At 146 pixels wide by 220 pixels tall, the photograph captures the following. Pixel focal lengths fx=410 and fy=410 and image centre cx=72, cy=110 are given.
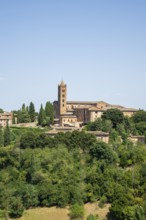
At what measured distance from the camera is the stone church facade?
52.3m

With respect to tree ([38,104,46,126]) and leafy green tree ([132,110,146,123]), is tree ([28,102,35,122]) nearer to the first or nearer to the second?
tree ([38,104,46,126])

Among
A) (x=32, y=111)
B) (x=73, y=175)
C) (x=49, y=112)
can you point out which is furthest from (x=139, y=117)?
(x=73, y=175)

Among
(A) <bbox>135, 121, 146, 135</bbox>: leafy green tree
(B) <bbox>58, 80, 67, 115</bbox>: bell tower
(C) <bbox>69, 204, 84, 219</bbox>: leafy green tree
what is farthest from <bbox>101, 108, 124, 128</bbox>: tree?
(C) <bbox>69, 204, 84, 219</bbox>: leafy green tree

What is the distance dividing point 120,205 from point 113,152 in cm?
655

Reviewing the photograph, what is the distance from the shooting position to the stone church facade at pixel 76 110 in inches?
2058

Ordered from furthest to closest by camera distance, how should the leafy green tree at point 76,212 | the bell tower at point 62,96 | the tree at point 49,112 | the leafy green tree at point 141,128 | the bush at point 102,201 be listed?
the bell tower at point 62,96 < the tree at point 49,112 < the leafy green tree at point 141,128 < the bush at point 102,201 < the leafy green tree at point 76,212

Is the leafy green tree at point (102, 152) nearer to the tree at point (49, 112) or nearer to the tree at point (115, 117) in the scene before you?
the tree at point (115, 117)

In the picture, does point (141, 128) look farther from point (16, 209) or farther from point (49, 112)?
point (16, 209)

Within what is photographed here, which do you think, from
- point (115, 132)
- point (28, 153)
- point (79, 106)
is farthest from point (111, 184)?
point (79, 106)

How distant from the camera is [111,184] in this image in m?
30.3

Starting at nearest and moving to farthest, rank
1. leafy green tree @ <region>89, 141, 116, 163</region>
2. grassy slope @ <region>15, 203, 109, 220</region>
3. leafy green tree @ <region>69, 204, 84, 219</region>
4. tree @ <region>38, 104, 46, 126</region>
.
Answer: leafy green tree @ <region>69, 204, 84, 219</region>
grassy slope @ <region>15, 203, 109, 220</region>
leafy green tree @ <region>89, 141, 116, 163</region>
tree @ <region>38, 104, 46, 126</region>

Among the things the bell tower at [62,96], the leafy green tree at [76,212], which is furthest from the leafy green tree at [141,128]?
the leafy green tree at [76,212]

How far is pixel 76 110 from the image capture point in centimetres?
5625

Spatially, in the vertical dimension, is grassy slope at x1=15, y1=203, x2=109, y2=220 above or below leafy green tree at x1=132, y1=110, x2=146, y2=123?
below
